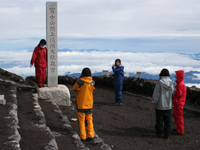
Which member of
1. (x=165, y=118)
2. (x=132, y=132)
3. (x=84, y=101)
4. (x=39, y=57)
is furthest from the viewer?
(x=39, y=57)

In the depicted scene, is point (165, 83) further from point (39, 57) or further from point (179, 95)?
point (39, 57)

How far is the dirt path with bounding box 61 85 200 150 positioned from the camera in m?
5.79

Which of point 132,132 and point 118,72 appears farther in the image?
point 118,72

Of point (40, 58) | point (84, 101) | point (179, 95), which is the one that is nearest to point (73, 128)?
point (84, 101)

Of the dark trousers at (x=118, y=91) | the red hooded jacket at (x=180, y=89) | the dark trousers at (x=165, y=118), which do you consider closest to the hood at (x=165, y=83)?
the red hooded jacket at (x=180, y=89)

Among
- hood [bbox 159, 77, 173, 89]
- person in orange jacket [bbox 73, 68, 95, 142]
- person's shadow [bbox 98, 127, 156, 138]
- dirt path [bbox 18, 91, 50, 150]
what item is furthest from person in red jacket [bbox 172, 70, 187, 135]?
dirt path [bbox 18, 91, 50, 150]

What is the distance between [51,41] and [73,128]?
3.90m

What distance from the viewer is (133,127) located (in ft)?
23.2

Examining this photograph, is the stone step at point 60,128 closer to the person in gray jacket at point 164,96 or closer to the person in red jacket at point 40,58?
the person in red jacket at point 40,58

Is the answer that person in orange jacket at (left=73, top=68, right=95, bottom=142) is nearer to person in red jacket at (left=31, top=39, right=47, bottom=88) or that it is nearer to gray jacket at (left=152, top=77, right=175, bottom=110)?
gray jacket at (left=152, top=77, right=175, bottom=110)

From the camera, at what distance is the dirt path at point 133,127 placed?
5785mm

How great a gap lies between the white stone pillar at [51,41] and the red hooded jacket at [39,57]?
256 millimetres

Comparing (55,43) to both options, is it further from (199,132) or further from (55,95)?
(199,132)

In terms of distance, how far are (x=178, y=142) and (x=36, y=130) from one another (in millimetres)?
3538
